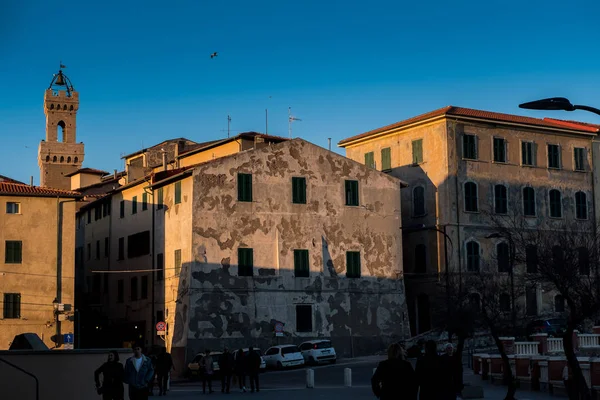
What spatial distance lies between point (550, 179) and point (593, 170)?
422 cm

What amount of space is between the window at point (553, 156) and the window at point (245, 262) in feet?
76.1

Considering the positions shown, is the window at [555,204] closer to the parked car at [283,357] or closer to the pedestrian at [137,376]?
the parked car at [283,357]

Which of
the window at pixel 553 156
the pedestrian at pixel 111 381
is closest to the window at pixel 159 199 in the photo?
the window at pixel 553 156

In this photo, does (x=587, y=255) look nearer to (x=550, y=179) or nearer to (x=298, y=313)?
(x=298, y=313)

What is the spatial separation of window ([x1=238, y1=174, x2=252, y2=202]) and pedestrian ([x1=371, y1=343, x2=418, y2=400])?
4312 cm

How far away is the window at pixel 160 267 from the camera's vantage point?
188 ft

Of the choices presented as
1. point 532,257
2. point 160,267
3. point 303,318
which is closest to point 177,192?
point 160,267

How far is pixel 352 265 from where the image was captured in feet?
191

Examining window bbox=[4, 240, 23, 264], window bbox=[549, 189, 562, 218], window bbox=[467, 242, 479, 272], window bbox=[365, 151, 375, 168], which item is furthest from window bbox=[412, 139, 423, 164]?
window bbox=[4, 240, 23, 264]

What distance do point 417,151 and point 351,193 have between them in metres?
8.13

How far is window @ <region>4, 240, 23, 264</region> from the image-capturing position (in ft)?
176

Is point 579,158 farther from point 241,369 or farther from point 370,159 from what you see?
point 241,369

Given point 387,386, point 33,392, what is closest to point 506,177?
point 33,392

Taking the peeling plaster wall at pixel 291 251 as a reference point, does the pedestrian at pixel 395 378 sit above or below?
below
